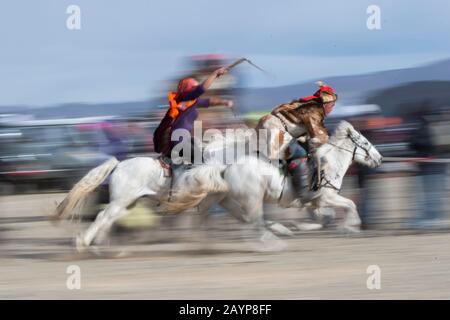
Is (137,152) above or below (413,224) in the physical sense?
above

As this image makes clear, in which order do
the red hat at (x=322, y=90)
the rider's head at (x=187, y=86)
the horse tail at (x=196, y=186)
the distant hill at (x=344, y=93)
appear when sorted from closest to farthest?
the horse tail at (x=196, y=186), the rider's head at (x=187, y=86), the red hat at (x=322, y=90), the distant hill at (x=344, y=93)

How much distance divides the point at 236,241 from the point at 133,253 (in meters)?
1.55

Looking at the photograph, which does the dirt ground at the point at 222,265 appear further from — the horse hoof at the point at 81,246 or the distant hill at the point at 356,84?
the distant hill at the point at 356,84

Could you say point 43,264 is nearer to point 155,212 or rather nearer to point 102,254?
point 102,254

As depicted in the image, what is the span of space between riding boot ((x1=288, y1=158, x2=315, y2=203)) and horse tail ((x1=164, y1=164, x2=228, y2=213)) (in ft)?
3.06

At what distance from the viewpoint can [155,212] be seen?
11406 mm

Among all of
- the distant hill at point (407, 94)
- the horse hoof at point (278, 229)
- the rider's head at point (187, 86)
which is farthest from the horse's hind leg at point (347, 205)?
the distant hill at point (407, 94)

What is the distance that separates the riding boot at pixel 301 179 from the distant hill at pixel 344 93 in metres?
1.58

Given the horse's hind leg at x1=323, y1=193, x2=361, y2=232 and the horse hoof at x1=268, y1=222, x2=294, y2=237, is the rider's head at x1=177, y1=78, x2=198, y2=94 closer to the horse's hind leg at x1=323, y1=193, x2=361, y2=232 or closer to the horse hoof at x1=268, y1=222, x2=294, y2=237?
the horse hoof at x1=268, y1=222, x2=294, y2=237

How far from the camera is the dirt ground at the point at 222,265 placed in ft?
25.9

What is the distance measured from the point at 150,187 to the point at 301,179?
1753 mm

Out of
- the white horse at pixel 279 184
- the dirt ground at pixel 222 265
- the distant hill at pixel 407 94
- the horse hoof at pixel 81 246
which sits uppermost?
the distant hill at pixel 407 94

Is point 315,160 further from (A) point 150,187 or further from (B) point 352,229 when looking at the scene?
(A) point 150,187
